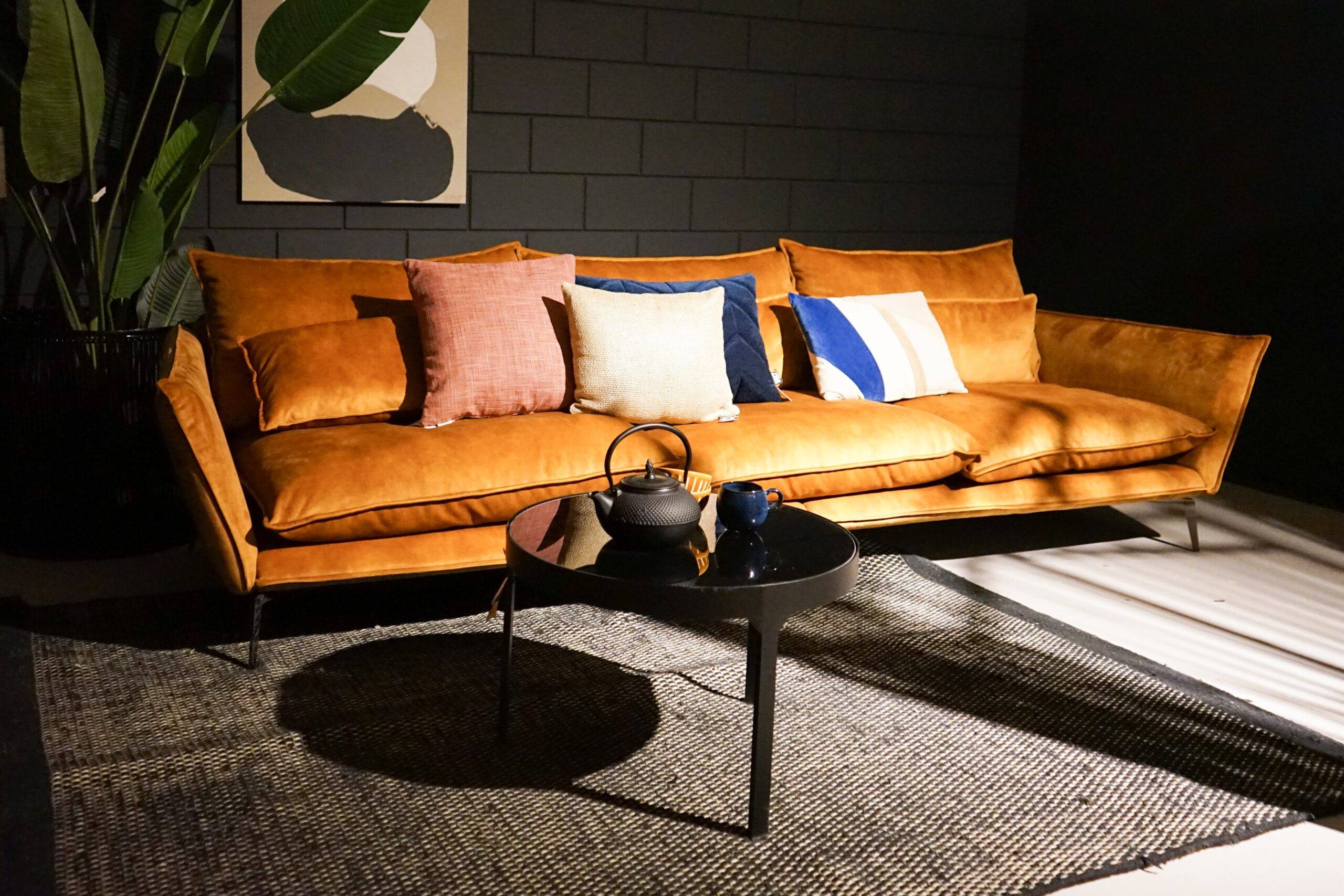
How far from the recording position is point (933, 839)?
1.92 m

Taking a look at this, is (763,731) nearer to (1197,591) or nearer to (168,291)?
(1197,591)

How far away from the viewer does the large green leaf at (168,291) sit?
3414mm

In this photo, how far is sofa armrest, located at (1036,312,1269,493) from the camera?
3559 mm

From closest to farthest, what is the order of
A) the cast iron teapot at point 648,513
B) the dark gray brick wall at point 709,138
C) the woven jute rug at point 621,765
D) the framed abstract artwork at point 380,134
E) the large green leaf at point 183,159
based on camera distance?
1. the woven jute rug at point 621,765
2. the cast iron teapot at point 648,513
3. the large green leaf at point 183,159
4. the framed abstract artwork at point 380,134
5. the dark gray brick wall at point 709,138

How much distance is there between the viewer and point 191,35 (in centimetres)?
329

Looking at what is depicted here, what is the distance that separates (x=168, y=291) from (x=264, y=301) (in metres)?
0.52

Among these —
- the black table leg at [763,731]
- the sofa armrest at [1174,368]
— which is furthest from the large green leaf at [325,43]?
the sofa armrest at [1174,368]

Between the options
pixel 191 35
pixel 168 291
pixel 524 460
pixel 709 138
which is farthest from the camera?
pixel 709 138

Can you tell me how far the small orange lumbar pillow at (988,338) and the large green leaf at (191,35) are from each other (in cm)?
231

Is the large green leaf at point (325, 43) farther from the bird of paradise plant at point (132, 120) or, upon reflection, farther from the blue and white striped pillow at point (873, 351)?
the blue and white striped pillow at point (873, 351)

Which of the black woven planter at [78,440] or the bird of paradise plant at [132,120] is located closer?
the bird of paradise plant at [132,120]

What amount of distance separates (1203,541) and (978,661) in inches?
57.3

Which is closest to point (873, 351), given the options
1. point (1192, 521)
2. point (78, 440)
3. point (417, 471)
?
point (1192, 521)

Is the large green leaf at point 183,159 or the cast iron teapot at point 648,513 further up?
the large green leaf at point 183,159
